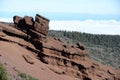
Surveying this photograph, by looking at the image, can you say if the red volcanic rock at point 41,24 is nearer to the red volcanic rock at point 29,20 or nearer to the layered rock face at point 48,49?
the layered rock face at point 48,49

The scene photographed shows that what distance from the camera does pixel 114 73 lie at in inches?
2392

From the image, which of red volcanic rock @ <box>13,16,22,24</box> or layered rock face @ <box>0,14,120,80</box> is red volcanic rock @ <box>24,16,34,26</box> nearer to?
layered rock face @ <box>0,14,120,80</box>

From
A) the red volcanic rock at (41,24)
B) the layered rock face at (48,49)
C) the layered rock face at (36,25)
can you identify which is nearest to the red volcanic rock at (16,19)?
the layered rock face at (48,49)

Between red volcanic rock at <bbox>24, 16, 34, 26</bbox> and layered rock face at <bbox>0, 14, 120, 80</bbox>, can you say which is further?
red volcanic rock at <bbox>24, 16, 34, 26</bbox>

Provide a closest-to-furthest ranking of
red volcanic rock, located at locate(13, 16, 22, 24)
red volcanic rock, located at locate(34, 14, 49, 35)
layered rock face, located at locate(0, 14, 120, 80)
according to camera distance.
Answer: layered rock face, located at locate(0, 14, 120, 80) < red volcanic rock, located at locate(34, 14, 49, 35) < red volcanic rock, located at locate(13, 16, 22, 24)

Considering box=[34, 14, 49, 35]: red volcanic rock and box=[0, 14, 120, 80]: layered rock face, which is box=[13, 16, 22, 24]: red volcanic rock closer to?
box=[0, 14, 120, 80]: layered rock face

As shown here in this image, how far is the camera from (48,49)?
51219 mm

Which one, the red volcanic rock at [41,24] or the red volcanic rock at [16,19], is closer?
the red volcanic rock at [41,24]

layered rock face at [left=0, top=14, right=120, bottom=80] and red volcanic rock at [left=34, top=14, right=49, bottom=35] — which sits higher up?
red volcanic rock at [left=34, top=14, right=49, bottom=35]

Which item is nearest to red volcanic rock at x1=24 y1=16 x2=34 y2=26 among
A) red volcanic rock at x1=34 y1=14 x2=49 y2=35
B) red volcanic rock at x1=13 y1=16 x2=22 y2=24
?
red volcanic rock at x1=34 y1=14 x2=49 y2=35

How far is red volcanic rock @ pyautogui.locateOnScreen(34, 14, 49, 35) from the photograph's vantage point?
51.1 metres

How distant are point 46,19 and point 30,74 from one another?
9818 millimetres

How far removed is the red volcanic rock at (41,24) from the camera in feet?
168

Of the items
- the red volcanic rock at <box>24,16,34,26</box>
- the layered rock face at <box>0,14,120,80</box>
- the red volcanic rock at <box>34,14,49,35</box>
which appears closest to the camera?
the layered rock face at <box>0,14,120,80</box>
